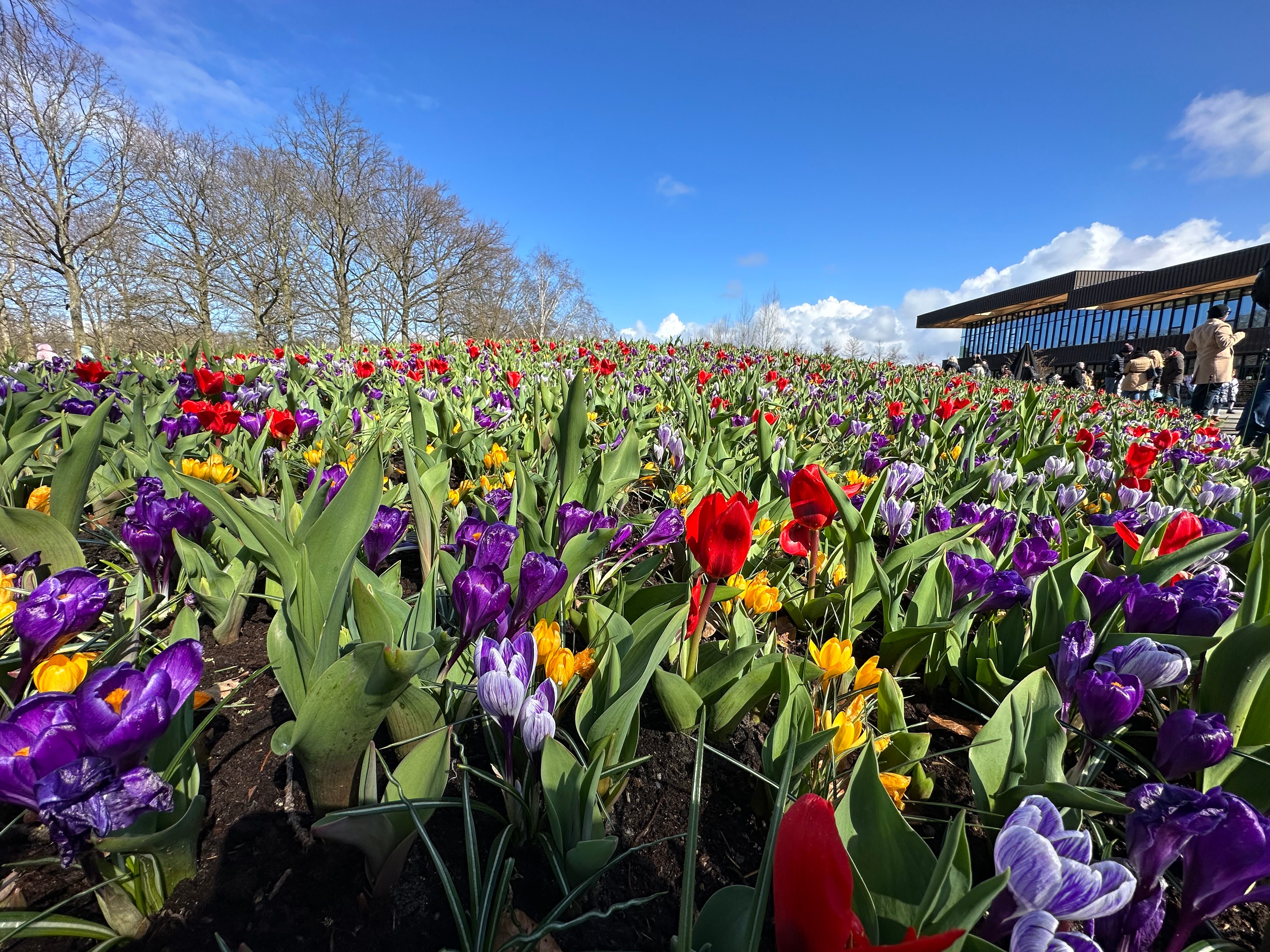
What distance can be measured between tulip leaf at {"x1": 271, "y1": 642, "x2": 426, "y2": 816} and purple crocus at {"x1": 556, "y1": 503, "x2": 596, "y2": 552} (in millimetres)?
716

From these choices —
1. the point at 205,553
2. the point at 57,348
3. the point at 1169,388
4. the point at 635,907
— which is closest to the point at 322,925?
the point at 635,907

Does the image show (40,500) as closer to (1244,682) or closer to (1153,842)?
(1153,842)

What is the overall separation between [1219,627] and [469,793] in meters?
1.72

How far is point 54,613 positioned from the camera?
0.95m

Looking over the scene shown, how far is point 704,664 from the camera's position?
4.97 ft

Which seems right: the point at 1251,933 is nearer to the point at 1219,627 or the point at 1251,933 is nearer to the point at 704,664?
the point at 1219,627

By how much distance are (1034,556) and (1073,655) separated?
0.65m

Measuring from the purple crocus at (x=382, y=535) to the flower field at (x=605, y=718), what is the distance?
0.02 metres

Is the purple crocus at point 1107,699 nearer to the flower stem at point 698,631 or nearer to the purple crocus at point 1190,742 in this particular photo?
the purple crocus at point 1190,742

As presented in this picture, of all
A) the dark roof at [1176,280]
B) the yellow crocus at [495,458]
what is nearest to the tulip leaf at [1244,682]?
the yellow crocus at [495,458]

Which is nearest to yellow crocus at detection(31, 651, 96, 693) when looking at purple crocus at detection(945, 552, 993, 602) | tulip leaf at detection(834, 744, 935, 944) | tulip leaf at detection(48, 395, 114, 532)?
tulip leaf at detection(48, 395, 114, 532)

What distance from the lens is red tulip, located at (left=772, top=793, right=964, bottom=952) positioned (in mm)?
512

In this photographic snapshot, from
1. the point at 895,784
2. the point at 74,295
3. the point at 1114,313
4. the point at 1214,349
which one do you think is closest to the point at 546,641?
the point at 895,784

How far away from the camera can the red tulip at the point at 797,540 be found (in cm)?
174
